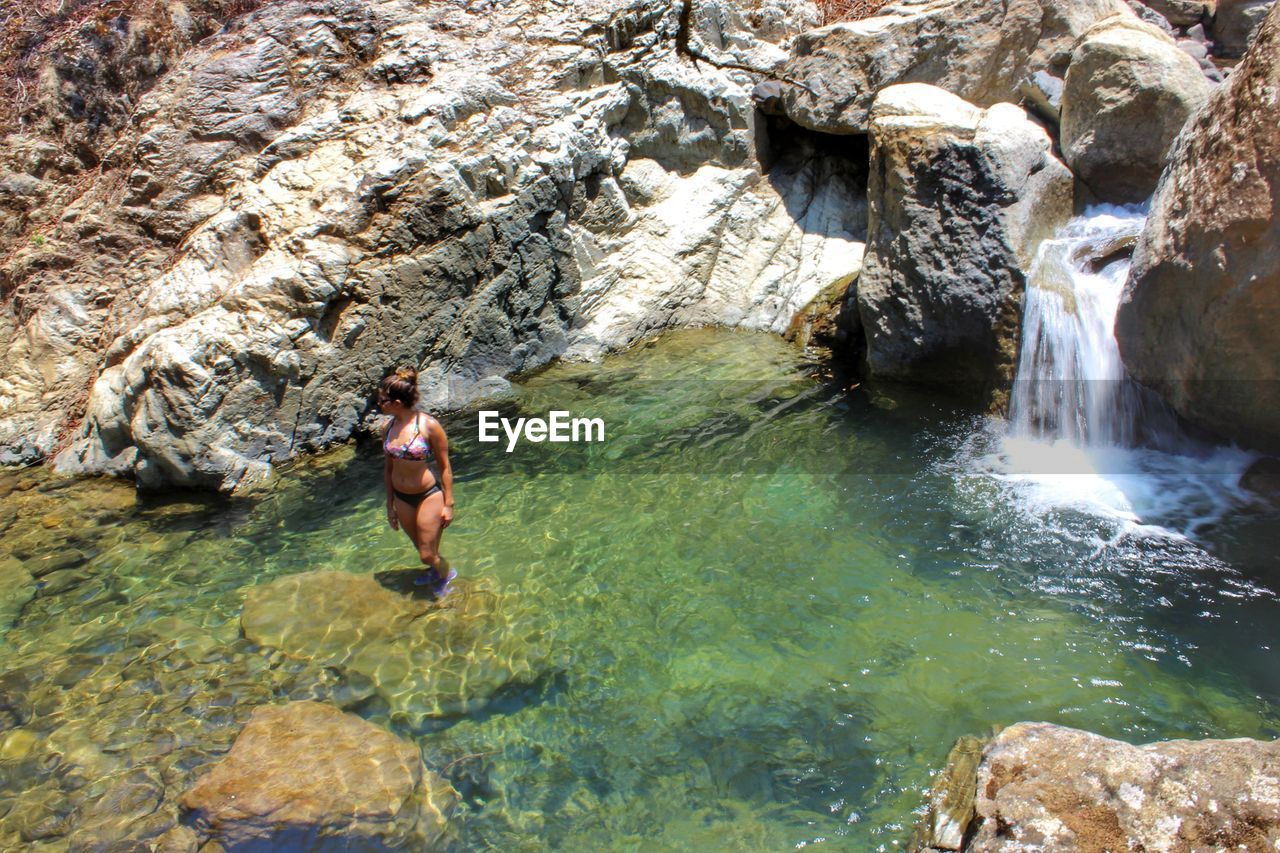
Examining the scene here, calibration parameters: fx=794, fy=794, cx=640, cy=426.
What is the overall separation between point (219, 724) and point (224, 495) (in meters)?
3.75

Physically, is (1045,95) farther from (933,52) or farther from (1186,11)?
(1186,11)

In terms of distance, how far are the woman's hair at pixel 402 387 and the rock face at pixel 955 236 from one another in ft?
20.1

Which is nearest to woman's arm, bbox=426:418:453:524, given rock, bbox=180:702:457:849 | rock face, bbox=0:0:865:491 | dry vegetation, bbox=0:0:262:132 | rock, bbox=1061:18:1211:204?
rock, bbox=180:702:457:849

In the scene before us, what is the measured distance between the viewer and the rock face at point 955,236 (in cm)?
877

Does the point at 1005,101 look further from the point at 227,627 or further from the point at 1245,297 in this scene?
the point at 227,627

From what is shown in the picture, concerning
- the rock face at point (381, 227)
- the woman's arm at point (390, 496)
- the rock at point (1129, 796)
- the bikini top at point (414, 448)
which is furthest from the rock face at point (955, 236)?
the woman's arm at point (390, 496)

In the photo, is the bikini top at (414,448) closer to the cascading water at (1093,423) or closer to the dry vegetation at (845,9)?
the cascading water at (1093,423)

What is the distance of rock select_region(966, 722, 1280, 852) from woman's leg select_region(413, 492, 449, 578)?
4.11 meters

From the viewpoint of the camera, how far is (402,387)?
225 inches

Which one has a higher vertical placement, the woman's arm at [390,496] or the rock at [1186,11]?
the rock at [1186,11]

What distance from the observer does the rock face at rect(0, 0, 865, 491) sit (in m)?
8.84

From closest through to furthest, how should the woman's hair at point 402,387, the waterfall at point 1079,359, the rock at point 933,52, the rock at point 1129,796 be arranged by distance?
the rock at point 1129,796
the woman's hair at point 402,387
the waterfall at point 1079,359
the rock at point 933,52

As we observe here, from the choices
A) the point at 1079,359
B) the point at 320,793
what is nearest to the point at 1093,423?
the point at 1079,359

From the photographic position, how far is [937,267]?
913cm
